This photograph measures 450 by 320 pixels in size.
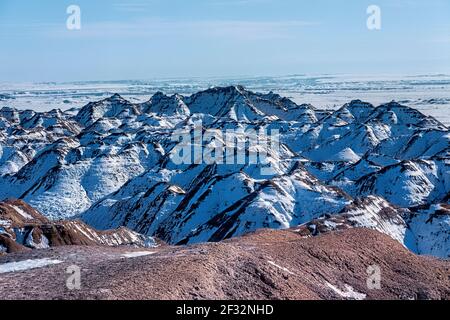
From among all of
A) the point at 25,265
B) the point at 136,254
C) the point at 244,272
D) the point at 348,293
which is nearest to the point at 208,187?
the point at 136,254

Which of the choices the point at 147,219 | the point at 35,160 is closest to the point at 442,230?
the point at 147,219

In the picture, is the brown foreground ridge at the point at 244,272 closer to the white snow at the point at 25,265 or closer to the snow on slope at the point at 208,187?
the white snow at the point at 25,265

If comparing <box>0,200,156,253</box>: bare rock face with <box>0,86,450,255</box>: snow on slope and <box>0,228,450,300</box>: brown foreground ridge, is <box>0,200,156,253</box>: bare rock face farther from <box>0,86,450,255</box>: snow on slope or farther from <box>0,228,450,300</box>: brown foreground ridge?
<box>0,228,450,300</box>: brown foreground ridge

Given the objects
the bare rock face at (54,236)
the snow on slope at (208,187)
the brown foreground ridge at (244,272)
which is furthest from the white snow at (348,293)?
the snow on slope at (208,187)

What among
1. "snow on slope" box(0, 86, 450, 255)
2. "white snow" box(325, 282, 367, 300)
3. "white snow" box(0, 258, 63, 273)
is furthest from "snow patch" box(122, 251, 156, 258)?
"snow on slope" box(0, 86, 450, 255)

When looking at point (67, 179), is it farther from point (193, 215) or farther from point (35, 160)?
point (193, 215)
